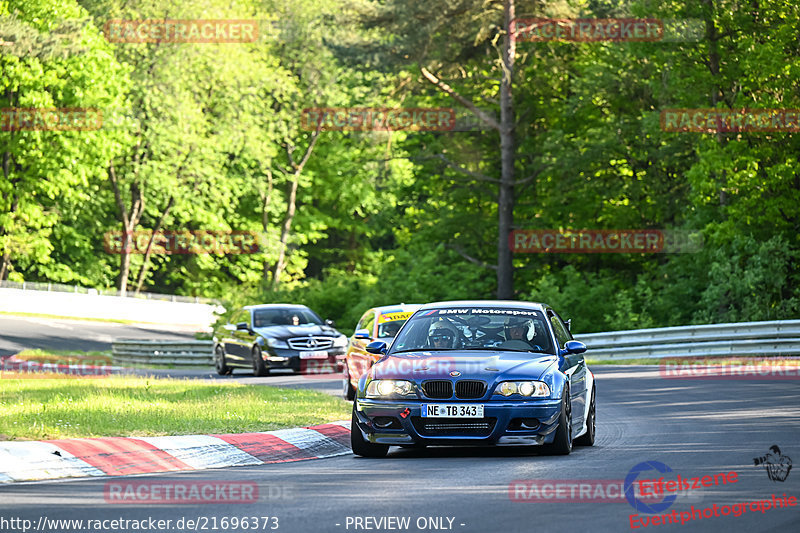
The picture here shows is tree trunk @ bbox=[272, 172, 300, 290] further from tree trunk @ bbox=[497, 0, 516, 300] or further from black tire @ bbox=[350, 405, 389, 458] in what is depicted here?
black tire @ bbox=[350, 405, 389, 458]

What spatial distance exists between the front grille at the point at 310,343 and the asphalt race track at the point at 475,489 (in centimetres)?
1456

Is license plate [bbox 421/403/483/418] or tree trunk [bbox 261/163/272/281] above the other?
tree trunk [bbox 261/163/272/281]

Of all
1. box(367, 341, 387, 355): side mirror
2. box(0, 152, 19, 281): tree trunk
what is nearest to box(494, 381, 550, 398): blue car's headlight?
box(367, 341, 387, 355): side mirror

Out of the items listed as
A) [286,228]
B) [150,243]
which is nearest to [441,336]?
[150,243]

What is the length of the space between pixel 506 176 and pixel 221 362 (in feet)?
49.8

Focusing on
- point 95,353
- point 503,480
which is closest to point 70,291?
point 95,353

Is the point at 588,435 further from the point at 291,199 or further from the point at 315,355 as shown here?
the point at 291,199

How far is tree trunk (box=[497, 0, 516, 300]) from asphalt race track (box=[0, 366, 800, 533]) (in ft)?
93.7

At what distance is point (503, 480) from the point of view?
34.3 ft

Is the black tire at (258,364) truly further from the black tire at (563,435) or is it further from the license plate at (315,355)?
the black tire at (563,435)

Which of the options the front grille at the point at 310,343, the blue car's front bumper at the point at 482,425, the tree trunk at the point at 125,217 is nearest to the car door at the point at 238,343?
the front grille at the point at 310,343

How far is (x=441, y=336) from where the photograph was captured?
13406 mm

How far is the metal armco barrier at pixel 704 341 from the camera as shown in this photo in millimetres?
27906

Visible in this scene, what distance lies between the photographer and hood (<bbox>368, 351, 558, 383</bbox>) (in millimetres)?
12109
